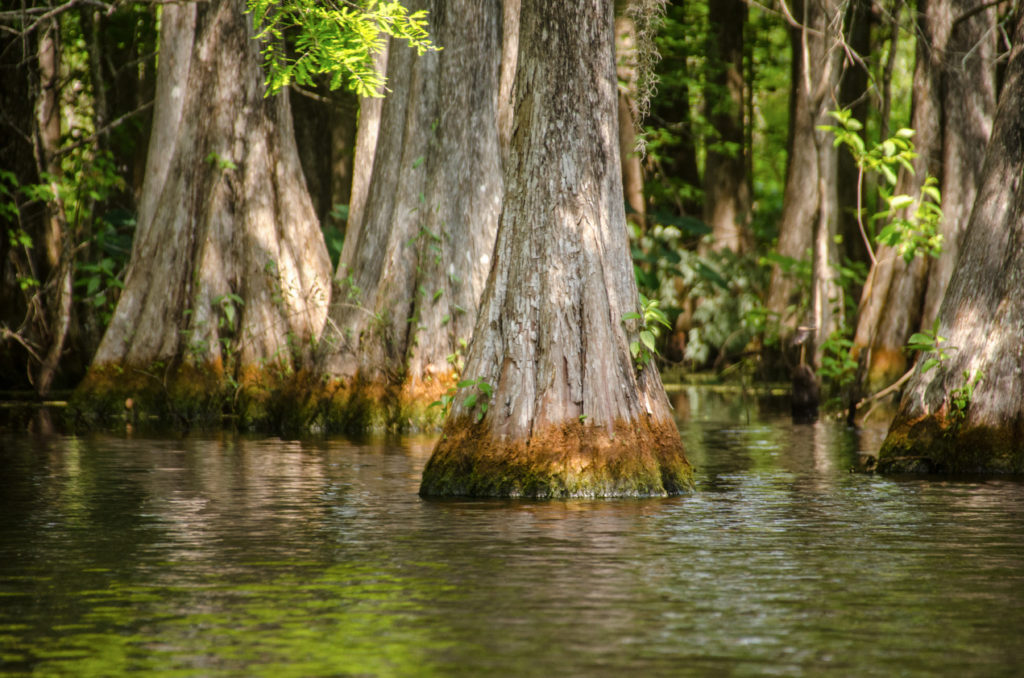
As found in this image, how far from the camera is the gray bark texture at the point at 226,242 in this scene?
61.0ft

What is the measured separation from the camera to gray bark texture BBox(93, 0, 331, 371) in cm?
1859

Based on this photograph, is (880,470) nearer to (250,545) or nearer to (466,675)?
(250,545)

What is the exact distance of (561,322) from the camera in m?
10.9

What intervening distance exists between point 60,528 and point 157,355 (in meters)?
9.20

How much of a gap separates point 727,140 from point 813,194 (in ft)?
18.0

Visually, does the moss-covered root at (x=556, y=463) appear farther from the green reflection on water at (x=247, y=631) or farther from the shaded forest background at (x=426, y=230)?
the green reflection on water at (x=247, y=631)

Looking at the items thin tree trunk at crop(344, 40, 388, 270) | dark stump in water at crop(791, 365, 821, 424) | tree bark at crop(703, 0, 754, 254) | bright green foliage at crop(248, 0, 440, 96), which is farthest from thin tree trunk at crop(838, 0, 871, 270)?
bright green foliage at crop(248, 0, 440, 96)

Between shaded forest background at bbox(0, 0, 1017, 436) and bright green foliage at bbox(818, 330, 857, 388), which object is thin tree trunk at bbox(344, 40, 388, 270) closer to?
shaded forest background at bbox(0, 0, 1017, 436)

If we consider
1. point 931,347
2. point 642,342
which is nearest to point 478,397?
point 642,342

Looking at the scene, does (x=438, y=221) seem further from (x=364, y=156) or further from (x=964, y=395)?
(x=964, y=395)

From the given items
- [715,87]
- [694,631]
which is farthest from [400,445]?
[715,87]

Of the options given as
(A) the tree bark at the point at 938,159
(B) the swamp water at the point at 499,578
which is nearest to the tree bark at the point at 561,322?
(B) the swamp water at the point at 499,578

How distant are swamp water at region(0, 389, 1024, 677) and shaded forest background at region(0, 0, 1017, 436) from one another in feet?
10.5

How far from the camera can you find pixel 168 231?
1894 centimetres
